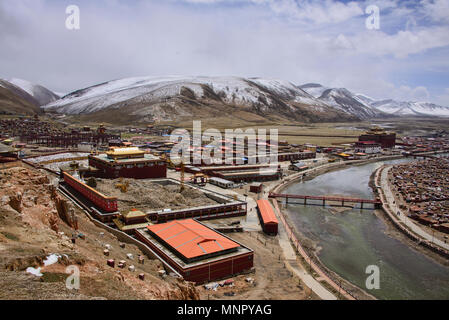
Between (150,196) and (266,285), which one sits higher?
(150,196)

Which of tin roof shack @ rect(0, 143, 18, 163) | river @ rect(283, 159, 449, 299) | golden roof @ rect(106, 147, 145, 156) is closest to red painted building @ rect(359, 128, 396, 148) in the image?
river @ rect(283, 159, 449, 299)

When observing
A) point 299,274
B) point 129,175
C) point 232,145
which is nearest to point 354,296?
point 299,274

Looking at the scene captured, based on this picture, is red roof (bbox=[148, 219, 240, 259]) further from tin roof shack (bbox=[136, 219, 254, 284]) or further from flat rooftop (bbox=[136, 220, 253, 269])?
flat rooftop (bbox=[136, 220, 253, 269])

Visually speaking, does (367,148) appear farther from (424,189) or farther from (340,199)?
(340,199)

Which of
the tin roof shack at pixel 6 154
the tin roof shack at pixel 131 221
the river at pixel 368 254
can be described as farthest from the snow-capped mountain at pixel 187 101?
the tin roof shack at pixel 6 154

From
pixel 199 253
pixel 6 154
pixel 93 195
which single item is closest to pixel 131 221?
pixel 93 195

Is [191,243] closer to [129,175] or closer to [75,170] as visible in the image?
[129,175]
